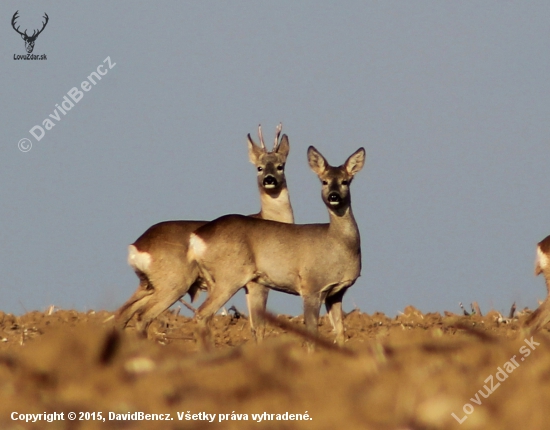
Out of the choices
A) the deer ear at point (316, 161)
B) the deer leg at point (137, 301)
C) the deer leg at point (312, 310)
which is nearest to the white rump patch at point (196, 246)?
the deer leg at point (137, 301)

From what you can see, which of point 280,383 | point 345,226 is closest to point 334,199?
point 345,226

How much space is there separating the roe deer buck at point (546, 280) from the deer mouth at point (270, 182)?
3854 millimetres

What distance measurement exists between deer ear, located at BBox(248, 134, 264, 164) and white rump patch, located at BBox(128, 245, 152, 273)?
3786 millimetres

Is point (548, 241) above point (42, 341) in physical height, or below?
above

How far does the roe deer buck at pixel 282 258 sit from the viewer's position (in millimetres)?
10531

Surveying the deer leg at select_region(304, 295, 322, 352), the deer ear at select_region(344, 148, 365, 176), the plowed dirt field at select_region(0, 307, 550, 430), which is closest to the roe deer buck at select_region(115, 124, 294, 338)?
the deer leg at select_region(304, 295, 322, 352)

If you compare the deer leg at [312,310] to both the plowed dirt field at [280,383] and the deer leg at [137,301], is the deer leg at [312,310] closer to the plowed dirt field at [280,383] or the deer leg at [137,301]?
the deer leg at [137,301]

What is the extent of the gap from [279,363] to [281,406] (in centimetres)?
30

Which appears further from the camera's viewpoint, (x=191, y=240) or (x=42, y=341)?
(x=191, y=240)

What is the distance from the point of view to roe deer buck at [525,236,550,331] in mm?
10488

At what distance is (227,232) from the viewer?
10672 millimetres

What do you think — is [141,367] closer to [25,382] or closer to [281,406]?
[25,382]

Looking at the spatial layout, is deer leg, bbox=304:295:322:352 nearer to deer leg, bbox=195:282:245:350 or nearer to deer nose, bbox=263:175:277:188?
deer leg, bbox=195:282:245:350

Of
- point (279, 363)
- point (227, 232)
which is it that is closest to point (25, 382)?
point (279, 363)
